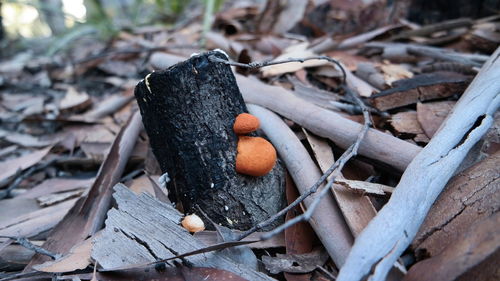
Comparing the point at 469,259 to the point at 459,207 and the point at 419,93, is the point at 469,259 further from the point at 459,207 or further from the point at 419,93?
the point at 419,93

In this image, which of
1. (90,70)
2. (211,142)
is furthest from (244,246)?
(90,70)

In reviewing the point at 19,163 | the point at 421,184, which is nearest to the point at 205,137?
the point at 421,184

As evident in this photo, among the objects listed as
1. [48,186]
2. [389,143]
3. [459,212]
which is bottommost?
[48,186]

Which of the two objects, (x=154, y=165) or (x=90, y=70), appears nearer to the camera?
(x=154, y=165)

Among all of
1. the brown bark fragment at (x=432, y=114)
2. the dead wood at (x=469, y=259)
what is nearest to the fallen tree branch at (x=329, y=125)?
the brown bark fragment at (x=432, y=114)

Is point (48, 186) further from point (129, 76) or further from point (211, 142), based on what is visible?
→ point (129, 76)

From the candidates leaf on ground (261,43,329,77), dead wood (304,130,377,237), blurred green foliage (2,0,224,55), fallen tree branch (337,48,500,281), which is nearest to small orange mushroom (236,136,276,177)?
dead wood (304,130,377,237)
